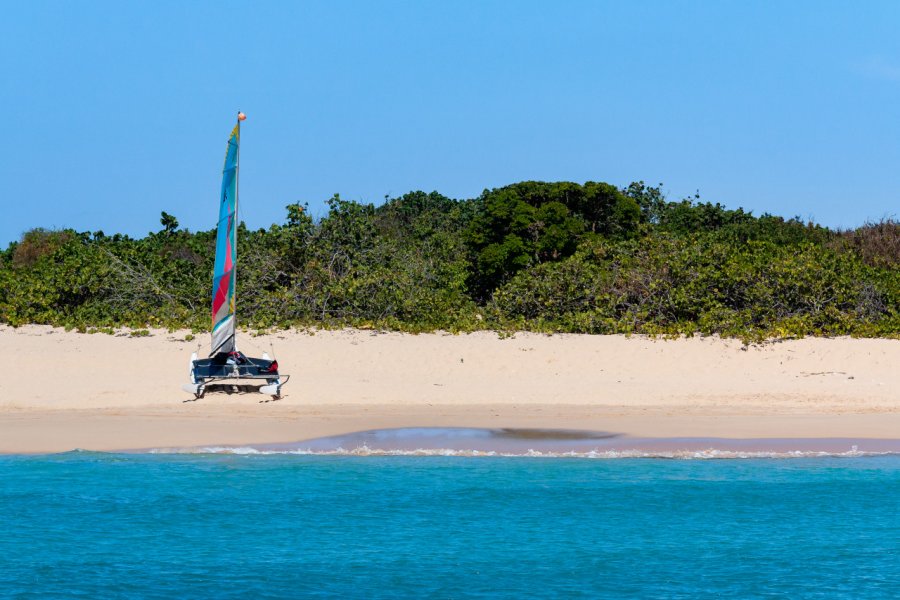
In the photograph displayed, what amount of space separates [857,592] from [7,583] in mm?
8026

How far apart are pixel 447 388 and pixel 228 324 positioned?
3.70 meters

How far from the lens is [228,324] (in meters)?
17.3

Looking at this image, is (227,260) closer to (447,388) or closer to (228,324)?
(228,324)

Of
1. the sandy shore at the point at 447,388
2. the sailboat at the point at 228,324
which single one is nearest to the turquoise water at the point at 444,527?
the sandy shore at the point at 447,388

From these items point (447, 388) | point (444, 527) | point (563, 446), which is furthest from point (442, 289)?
point (444, 527)

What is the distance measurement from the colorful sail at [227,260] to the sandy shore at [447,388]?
0.96 metres

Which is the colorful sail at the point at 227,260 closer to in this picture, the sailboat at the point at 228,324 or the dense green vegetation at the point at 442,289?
the sailboat at the point at 228,324

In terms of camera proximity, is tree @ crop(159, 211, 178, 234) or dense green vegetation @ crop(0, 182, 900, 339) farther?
tree @ crop(159, 211, 178, 234)

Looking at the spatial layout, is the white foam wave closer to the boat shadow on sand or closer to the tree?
the boat shadow on sand

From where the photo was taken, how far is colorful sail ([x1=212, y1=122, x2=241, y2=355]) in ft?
57.0

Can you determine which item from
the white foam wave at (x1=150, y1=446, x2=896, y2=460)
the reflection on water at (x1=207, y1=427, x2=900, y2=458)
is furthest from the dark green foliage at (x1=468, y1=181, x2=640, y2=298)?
the white foam wave at (x1=150, y1=446, x2=896, y2=460)

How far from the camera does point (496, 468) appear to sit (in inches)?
560

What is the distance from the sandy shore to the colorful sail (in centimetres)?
96

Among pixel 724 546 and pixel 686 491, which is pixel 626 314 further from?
pixel 724 546
